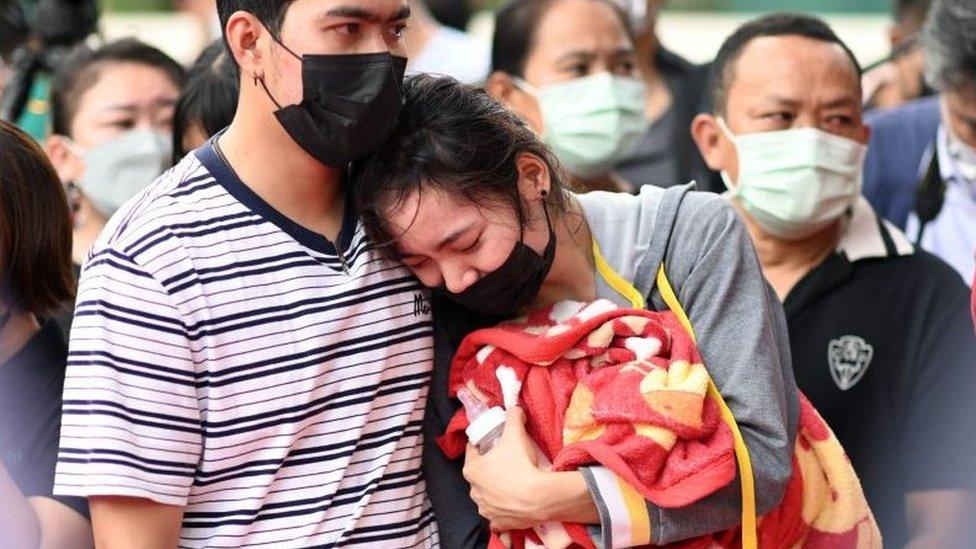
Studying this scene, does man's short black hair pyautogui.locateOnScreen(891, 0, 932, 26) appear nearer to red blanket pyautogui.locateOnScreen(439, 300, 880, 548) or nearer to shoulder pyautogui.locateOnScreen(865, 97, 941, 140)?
shoulder pyautogui.locateOnScreen(865, 97, 941, 140)

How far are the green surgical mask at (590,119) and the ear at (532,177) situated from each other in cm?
149

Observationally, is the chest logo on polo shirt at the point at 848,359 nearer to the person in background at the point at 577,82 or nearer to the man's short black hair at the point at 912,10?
the person in background at the point at 577,82

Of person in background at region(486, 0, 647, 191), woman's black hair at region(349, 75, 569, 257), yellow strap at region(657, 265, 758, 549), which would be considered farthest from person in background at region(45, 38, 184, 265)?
yellow strap at region(657, 265, 758, 549)

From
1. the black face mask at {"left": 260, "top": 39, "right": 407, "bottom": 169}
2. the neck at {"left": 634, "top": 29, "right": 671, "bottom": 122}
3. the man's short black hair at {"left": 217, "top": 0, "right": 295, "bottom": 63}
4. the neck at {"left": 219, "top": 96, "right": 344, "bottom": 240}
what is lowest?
the neck at {"left": 634, "top": 29, "right": 671, "bottom": 122}

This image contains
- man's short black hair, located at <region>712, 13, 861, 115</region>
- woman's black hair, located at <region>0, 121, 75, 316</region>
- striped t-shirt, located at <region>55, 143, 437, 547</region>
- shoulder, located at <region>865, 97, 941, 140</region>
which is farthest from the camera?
shoulder, located at <region>865, 97, 941, 140</region>

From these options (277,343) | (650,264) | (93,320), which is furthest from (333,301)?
(650,264)

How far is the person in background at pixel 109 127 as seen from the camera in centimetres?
384

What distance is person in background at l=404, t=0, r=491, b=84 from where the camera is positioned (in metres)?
5.14

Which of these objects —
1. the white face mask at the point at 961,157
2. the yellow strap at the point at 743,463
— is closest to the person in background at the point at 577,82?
the white face mask at the point at 961,157

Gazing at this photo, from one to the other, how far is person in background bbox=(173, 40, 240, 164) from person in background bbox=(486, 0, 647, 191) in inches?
36.8

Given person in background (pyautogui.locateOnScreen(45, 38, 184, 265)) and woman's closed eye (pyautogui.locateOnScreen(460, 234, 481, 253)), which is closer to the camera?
woman's closed eye (pyautogui.locateOnScreen(460, 234, 481, 253))

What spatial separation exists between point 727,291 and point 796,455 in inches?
11.6

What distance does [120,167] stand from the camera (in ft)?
12.6

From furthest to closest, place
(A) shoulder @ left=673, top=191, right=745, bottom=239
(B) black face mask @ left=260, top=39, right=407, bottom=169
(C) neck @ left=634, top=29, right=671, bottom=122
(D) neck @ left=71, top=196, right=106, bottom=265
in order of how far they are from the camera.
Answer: (C) neck @ left=634, top=29, right=671, bottom=122 → (D) neck @ left=71, top=196, right=106, bottom=265 → (A) shoulder @ left=673, top=191, right=745, bottom=239 → (B) black face mask @ left=260, top=39, right=407, bottom=169
